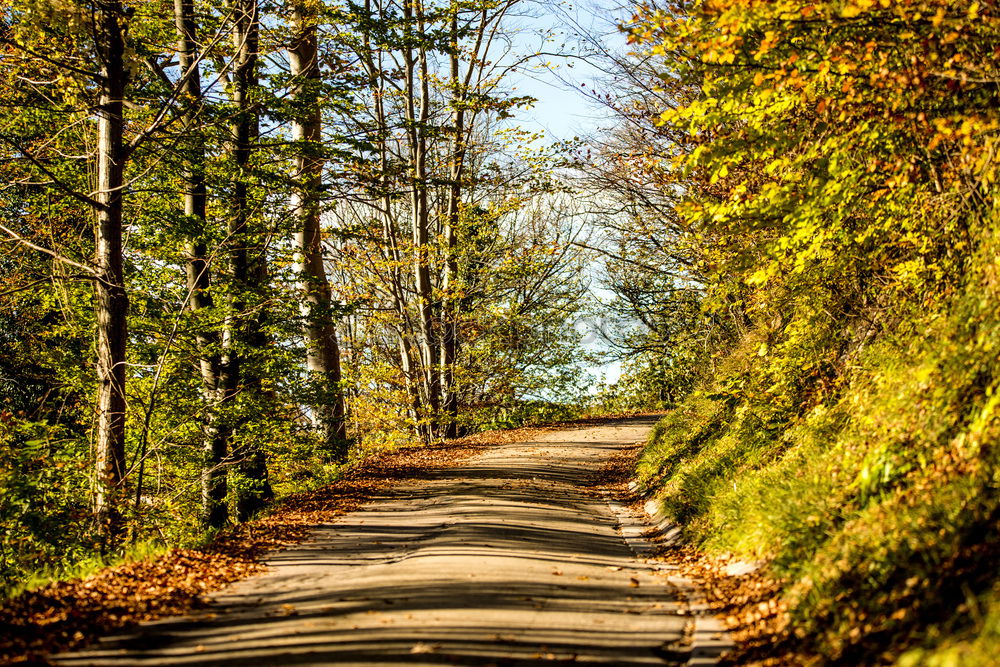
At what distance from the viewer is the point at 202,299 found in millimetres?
13469

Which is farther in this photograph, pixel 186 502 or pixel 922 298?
pixel 186 502

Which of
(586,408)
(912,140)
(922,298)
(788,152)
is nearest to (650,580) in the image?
(922,298)

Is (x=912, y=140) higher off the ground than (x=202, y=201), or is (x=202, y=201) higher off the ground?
(x=202, y=201)

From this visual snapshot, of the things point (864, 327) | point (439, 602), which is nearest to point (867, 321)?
point (864, 327)

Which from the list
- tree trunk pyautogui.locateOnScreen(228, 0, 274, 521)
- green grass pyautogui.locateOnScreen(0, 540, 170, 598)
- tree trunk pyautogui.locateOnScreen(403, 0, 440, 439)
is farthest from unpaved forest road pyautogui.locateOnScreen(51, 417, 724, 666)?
tree trunk pyautogui.locateOnScreen(403, 0, 440, 439)

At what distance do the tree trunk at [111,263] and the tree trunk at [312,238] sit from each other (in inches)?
131

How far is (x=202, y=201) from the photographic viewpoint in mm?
13406

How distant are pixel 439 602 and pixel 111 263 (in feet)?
23.3

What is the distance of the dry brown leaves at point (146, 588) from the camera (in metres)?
4.96

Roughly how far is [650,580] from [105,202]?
8.59m

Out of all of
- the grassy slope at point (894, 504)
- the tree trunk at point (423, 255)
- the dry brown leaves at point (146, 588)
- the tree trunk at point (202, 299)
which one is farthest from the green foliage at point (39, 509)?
the tree trunk at point (423, 255)

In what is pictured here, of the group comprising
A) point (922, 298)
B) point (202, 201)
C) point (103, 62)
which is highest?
point (103, 62)

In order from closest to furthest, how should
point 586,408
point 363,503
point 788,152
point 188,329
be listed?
point 788,152 → point 363,503 → point 188,329 → point 586,408

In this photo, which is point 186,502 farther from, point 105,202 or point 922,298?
point 922,298
